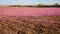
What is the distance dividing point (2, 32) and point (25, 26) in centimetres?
28

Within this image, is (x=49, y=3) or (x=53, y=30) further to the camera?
(x=49, y=3)

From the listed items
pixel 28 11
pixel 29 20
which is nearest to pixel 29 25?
pixel 29 20

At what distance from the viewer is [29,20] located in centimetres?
196

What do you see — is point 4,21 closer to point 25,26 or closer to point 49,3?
point 25,26

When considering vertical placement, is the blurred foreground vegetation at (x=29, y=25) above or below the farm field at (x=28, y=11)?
below

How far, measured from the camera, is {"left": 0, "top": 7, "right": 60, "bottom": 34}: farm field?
1896 mm

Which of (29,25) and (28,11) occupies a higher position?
(28,11)

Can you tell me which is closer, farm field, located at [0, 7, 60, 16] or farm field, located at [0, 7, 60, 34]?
farm field, located at [0, 7, 60, 34]

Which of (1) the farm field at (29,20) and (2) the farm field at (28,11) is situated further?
(2) the farm field at (28,11)

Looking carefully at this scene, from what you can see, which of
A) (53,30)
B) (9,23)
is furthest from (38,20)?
(9,23)

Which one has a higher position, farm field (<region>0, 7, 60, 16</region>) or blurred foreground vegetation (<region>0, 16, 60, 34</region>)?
farm field (<region>0, 7, 60, 16</region>)

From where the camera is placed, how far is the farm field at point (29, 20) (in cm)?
190

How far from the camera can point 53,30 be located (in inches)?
75.4

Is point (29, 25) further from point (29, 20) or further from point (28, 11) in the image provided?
point (28, 11)
